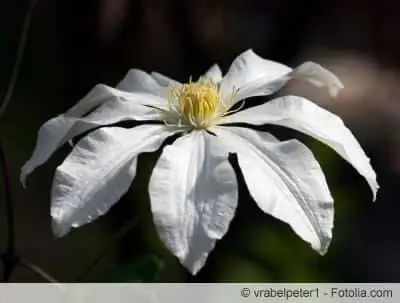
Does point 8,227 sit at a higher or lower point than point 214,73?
lower

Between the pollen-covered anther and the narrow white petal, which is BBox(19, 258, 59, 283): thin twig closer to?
the pollen-covered anther

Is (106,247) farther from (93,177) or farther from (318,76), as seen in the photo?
(318,76)

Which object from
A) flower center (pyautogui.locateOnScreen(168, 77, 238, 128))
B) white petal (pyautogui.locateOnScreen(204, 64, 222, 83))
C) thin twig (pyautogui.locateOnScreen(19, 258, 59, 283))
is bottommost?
thin twig (pyautogui.locateOnScreen(19, 258, 59, 283))

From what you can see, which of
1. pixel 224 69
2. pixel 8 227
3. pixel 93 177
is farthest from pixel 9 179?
pixel 224 69

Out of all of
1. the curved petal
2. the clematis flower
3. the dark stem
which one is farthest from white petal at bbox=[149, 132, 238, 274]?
the dark stem

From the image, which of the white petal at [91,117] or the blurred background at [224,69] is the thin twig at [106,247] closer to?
the blurred background at [224,69]
